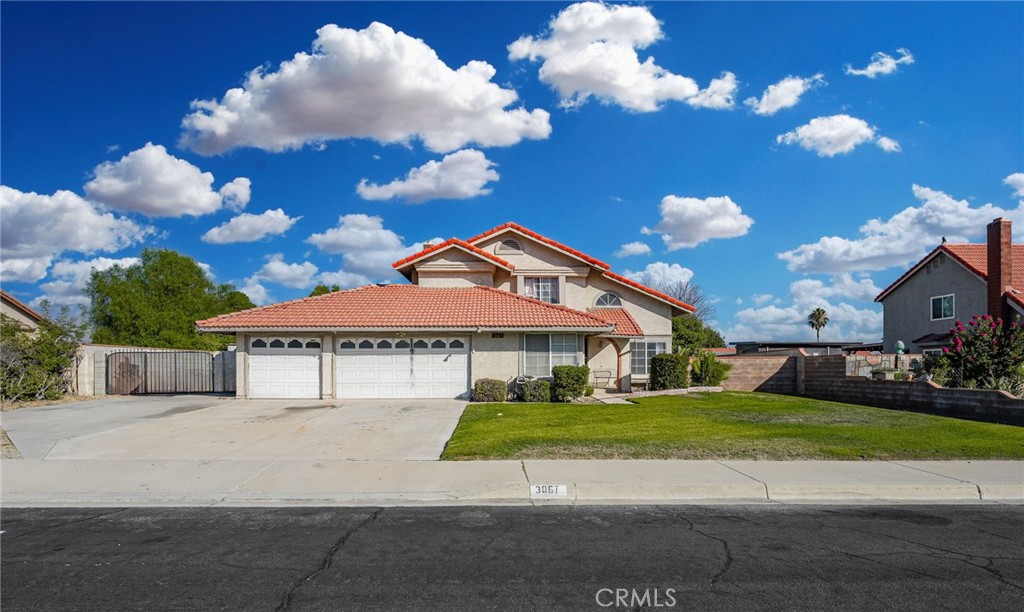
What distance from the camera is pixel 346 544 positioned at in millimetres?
6855

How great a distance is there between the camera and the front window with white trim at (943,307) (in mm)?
34844

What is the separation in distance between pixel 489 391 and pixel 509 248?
9.27 m

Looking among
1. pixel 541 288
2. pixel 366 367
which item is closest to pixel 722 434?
pixel 366 367

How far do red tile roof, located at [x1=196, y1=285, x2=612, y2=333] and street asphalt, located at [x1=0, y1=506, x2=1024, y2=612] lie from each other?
1461 centimetres

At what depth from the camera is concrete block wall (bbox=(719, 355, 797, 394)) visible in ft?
89.0

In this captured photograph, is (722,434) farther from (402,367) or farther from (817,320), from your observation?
(817,320)

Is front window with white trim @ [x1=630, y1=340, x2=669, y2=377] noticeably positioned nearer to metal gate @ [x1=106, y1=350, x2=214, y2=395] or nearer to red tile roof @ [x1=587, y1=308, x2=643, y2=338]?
red tile roof @ [x1=587, y1=308, x2=643, y2=338]

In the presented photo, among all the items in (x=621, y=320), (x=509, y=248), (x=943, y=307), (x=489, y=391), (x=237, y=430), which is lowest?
(x=237, y=430)

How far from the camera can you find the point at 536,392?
22.4 metres

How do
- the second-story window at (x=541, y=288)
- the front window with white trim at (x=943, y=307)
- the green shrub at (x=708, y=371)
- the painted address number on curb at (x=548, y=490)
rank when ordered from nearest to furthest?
the painted address number on curb at (x=548, y=490)
the green shrub at (x=708, y=371)
the second-story window at (x=541, y=288)
the front window with white trim at (x=943, y=307)

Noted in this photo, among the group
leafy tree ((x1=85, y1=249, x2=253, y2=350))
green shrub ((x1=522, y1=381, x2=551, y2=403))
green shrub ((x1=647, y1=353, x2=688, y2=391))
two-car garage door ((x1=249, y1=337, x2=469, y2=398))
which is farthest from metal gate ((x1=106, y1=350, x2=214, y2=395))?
leafy tree ((x1=85, y1=249, x2=253, y2=350))

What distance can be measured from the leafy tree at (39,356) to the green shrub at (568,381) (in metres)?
16.6

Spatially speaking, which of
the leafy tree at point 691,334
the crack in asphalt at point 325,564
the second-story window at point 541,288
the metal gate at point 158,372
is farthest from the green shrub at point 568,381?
the leafy tree at point 691,334

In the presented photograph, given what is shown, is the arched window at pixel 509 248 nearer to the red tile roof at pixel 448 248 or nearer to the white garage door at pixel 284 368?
the red tile roof at pixel 448 248
